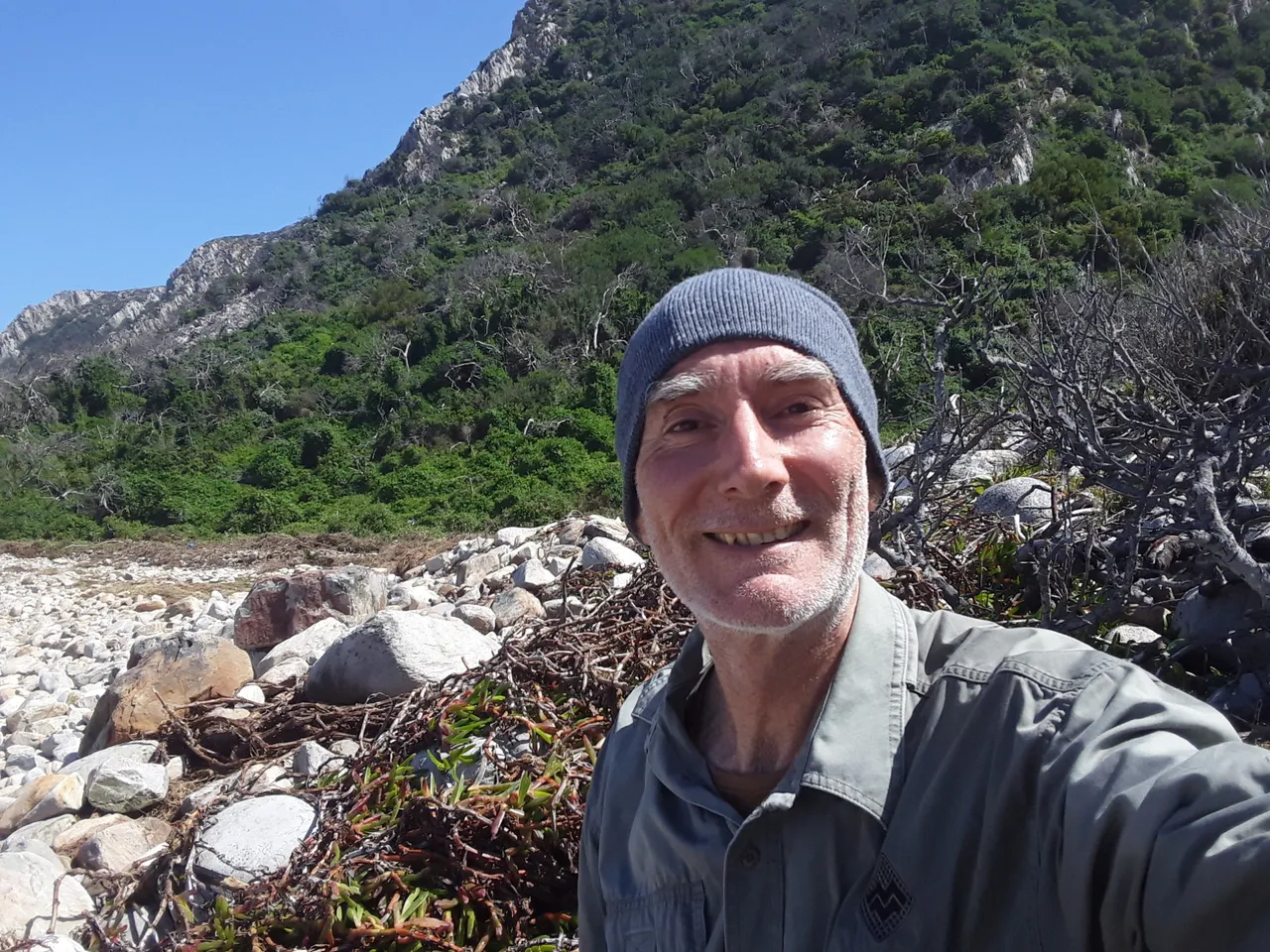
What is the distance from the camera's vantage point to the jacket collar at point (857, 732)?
3.55ft

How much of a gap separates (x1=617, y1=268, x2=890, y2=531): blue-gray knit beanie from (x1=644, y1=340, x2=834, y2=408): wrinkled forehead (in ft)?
0.05

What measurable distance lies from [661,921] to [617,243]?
29396 mm

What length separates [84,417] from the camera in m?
26.1

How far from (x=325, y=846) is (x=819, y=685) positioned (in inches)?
73.1

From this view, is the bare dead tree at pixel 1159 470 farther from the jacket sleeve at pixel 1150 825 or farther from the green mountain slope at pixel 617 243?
the green mountain slope at pixel 617 243

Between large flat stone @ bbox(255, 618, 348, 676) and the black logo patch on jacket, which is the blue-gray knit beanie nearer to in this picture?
the black logo patch on jacket

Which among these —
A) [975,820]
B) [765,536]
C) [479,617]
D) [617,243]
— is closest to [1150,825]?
[975,820]

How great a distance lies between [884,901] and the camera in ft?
3.33

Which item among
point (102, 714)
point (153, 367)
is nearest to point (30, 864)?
point (102, 714)

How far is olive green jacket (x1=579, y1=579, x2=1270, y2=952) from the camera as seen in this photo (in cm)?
83

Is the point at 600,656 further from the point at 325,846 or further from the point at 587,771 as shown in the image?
the point at 325,846

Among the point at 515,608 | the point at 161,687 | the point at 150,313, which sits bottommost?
the point at 515,608

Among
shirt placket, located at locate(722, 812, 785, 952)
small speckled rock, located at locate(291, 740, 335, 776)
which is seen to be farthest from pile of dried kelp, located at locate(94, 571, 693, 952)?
shirt placket, located at locate(722, 812, 785, 952)

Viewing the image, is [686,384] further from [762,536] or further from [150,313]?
[150,313]
